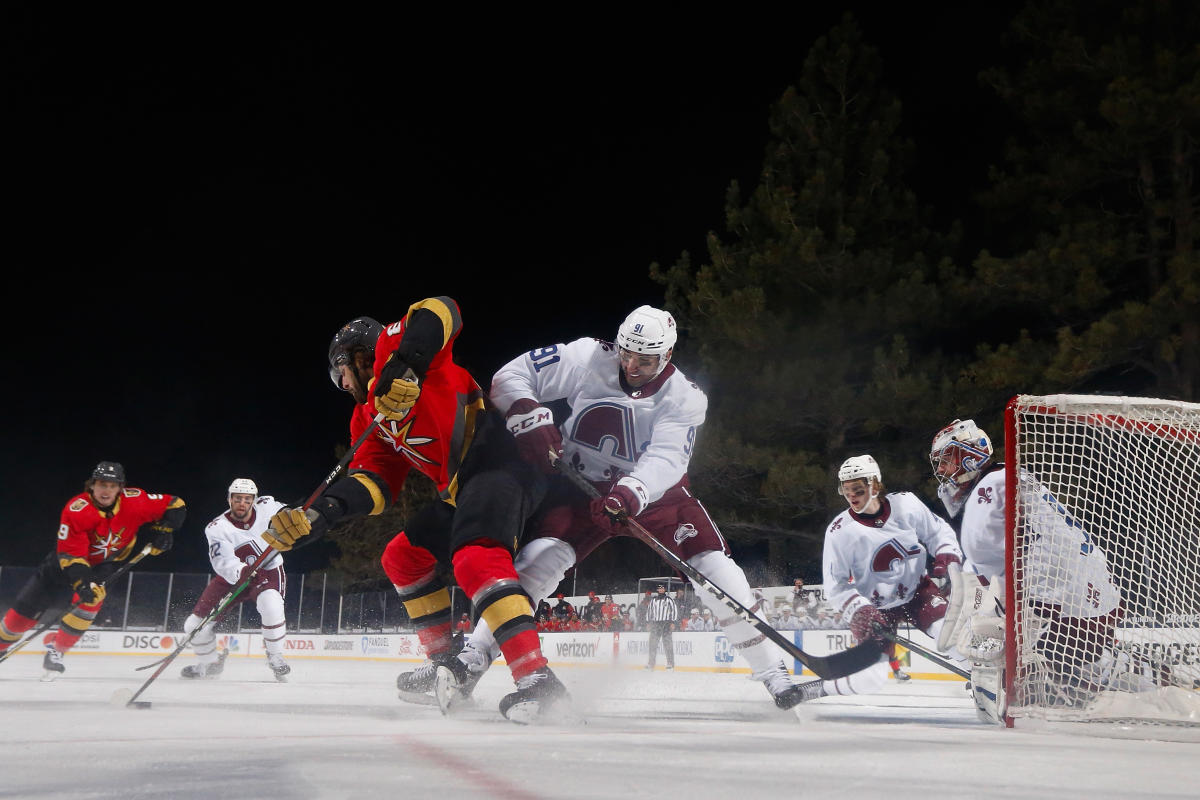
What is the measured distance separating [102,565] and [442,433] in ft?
14.5

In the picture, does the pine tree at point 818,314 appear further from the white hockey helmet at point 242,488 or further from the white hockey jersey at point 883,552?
the white hockey jersey at point 883,552

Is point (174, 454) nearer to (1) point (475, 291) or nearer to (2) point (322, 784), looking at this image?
(1) point (475, 291)

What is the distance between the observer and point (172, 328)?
90.2 ft

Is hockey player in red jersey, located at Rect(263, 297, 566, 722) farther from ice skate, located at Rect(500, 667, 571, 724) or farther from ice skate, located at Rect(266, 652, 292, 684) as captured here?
ice skate, located at Rect(266, 652, 292, 684)

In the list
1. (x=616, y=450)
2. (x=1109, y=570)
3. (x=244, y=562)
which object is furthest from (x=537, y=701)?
(x=244, y=562)

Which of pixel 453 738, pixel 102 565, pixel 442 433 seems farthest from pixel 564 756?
pixel 102 565

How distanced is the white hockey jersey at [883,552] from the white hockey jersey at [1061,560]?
→ 159 cm

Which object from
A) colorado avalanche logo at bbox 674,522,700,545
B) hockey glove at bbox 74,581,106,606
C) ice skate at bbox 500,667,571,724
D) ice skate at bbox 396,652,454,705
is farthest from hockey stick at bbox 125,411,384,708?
hockey glove at bbox 74,581,106,606

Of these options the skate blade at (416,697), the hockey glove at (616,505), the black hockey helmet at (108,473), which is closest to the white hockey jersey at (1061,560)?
the hockey glove at (616,505)

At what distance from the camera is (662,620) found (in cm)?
1180

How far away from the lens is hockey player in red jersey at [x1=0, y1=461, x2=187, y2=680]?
6203 mm

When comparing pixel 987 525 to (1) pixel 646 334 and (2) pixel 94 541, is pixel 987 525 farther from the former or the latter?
(2) pixel 94 541

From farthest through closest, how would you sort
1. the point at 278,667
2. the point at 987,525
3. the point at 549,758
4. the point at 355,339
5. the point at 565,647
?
the point at 565,647 → the point at 278,667 → the point at 987,525 → the point at 355,339 → the point at 549,758

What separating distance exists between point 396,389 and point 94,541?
453 centimetres
